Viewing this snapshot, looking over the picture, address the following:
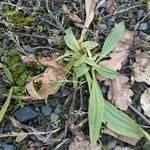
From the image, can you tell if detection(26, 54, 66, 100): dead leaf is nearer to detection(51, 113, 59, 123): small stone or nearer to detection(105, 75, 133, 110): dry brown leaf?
detection(51, 113, 59, 123): small stone

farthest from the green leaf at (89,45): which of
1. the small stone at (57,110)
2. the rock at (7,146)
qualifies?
the rock at (7,146)

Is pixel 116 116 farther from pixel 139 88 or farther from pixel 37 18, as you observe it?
pixel 37 18

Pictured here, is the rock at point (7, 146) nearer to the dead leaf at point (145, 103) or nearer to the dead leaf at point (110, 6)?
the dead leaf at point (145, 103)

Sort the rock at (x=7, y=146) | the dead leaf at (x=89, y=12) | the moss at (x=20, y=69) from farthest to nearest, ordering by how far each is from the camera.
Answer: the dead leaf at (x=89, y=12), the moss at (x=20, y=69), the rock at (x=7, y=146)

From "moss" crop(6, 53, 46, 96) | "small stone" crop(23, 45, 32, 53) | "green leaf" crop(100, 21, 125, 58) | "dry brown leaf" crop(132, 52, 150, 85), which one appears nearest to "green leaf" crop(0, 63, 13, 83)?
"moss" crop(6, 53, 46, 96)

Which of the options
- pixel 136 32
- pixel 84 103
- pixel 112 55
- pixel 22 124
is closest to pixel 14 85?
pixel 22 124

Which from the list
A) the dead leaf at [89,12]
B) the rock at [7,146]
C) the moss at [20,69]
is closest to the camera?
the rock at [7,146]

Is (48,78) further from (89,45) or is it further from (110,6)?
(110,6)
